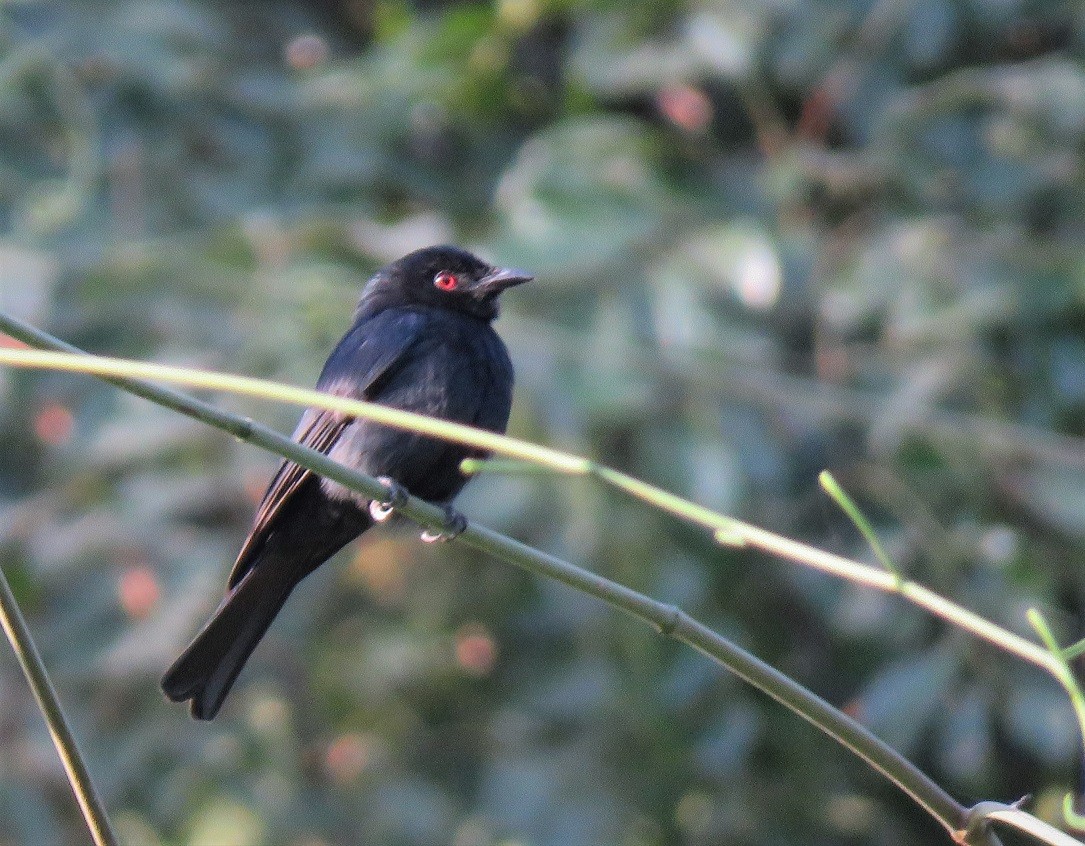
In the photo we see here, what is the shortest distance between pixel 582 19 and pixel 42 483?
9.78ft

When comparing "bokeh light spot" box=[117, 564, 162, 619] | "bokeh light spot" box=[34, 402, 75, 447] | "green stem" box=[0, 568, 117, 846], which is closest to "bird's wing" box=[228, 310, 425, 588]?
"green stem" box=[0, 568, 117, 846]

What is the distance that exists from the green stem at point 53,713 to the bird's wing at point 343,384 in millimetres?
1762

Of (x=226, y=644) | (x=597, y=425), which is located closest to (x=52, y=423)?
(x=597, y=425)

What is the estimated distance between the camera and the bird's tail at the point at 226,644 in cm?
311

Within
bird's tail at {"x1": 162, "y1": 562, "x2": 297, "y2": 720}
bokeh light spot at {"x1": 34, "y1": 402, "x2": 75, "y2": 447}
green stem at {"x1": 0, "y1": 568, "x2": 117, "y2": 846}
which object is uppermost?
bokeh light spot at {"x1": 34, "y1": 402, "x2": 75, "y2": 447}

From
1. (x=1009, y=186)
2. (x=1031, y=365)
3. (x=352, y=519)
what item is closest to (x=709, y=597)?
(x=1031, y=365)

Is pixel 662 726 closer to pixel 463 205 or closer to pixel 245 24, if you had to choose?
pixel 463 205

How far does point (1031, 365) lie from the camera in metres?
6.09

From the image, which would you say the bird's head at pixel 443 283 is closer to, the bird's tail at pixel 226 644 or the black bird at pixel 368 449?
the black bird at pixel 368 449

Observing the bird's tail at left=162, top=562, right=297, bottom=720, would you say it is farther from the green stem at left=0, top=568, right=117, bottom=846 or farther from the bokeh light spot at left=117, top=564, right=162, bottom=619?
the bokeh light spot at left=117, top=564, right=162, bottom=619

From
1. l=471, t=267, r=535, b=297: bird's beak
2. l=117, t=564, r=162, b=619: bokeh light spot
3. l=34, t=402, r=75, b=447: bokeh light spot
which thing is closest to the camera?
l=471, t=267, r=535, b=297: bird's beak

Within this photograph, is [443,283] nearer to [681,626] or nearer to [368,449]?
[368,449]

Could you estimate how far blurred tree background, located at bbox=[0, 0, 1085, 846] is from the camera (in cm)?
561

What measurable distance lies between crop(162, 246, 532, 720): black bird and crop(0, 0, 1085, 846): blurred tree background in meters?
1.42
